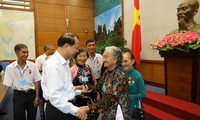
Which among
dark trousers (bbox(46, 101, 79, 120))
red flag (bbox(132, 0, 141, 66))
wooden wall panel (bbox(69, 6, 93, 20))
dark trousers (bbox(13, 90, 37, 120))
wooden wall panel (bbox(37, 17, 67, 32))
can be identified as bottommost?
dark trousers (bbox(13, 90, 37, 120))

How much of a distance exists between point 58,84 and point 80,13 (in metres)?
7.18


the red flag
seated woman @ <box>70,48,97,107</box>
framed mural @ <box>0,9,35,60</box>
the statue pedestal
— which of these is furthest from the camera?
framed mural @ <box>0,9,35,60</box>

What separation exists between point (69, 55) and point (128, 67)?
792mm

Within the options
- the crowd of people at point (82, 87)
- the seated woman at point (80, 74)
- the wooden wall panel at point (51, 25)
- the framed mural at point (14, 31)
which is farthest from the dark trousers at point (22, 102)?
the wooden wall panel at point (51, 25)

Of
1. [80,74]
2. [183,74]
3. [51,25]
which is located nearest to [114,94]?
[80,74]

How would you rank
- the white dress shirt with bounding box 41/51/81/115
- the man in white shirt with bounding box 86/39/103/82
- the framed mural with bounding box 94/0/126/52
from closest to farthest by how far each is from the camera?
1. the white dress shirt with bounding box 41/51/81/115
2. the man in white shirt with bounding box 86/39/103/82
3. the framed mural with bounding box 94/0/126/52

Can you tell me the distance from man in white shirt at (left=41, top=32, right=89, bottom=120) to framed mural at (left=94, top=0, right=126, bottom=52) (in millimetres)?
3603

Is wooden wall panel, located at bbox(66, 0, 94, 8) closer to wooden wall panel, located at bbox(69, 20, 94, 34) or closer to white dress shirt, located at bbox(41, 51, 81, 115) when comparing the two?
wooden wall panel, located at bbox(69, 20, 94, 34)

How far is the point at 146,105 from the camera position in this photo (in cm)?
348

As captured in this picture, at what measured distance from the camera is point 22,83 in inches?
98.5

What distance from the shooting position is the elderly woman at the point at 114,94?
1539mm

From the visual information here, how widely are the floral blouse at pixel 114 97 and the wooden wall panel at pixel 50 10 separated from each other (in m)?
6.77

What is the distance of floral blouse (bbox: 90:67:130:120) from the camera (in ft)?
5.04

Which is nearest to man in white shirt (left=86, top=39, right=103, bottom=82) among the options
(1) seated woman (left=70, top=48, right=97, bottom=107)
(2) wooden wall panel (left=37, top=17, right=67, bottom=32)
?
(1) seated woman (left=70, top=48, right=97, bottom=107)
